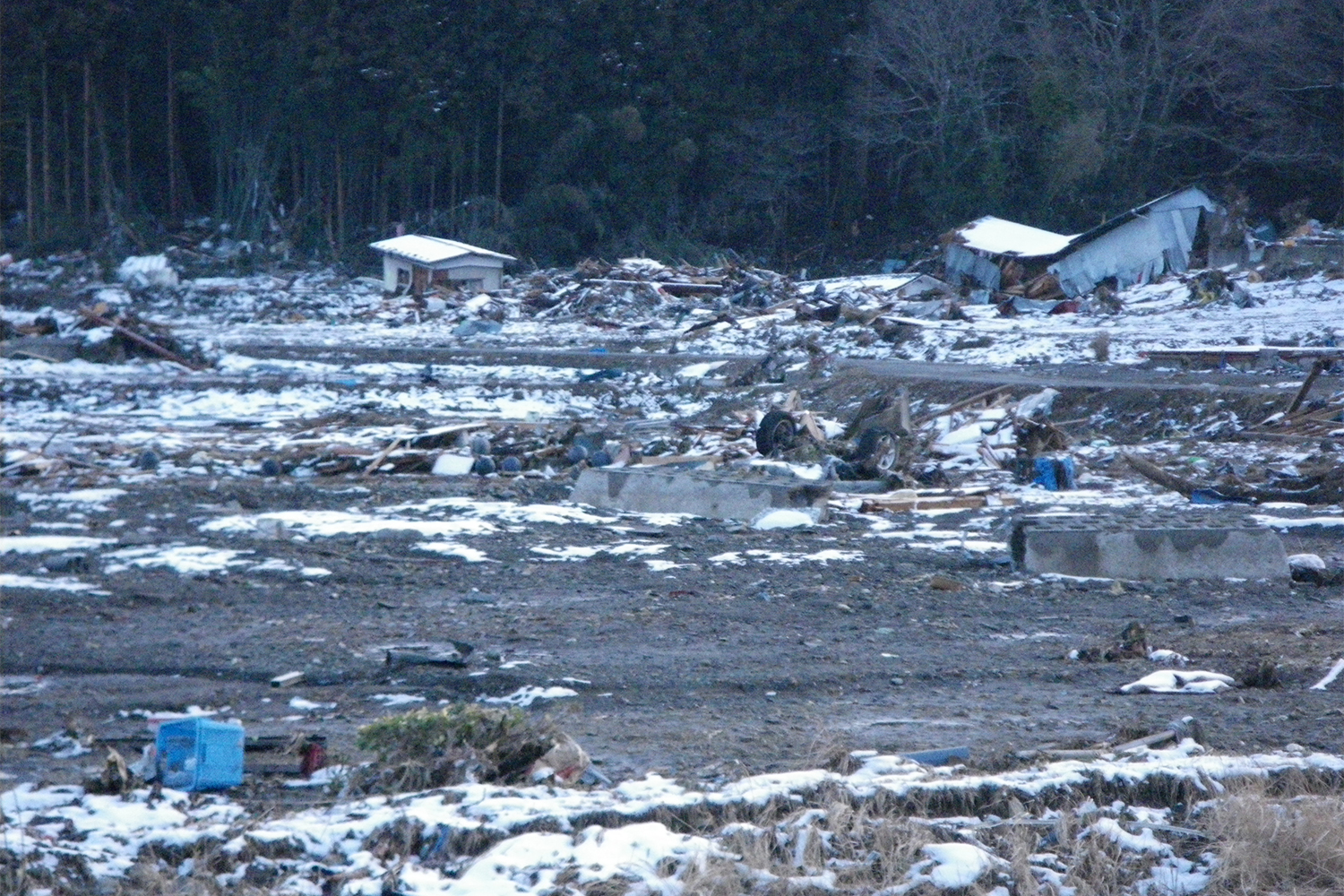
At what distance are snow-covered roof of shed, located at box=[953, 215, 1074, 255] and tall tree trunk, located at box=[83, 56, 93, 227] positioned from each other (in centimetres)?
2239

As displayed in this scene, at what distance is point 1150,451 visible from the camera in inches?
507

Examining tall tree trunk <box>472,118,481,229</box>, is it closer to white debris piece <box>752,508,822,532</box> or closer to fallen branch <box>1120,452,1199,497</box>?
fallen branch <box>1120,452,1199,497</box>

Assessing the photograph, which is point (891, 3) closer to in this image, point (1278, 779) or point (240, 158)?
point (240, 158)

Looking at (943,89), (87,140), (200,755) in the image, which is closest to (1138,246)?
(943,89)

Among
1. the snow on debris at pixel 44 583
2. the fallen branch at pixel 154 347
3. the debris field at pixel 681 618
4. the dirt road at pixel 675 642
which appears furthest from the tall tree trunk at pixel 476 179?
the snow on debris at pixel 44 583

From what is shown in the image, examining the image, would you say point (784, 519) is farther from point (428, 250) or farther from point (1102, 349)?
point (428, 250)

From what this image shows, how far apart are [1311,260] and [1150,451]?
1416cm

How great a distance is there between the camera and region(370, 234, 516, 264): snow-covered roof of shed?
27.4 meters

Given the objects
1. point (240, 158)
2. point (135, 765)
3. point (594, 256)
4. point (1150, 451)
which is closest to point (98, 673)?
point (135, 765)

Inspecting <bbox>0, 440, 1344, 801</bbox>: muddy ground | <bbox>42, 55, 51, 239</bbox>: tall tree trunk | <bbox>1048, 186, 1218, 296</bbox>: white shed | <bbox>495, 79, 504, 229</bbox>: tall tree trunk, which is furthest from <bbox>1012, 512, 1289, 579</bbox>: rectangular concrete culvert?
<bbox>42, 55, 51, 239</bbox>: tall tree trunk

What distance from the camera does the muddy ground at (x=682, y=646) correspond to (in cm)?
506

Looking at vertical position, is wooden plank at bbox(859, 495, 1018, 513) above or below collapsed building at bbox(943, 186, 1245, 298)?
below

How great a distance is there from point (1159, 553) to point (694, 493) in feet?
11.7

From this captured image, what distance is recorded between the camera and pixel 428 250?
28.1 metres
